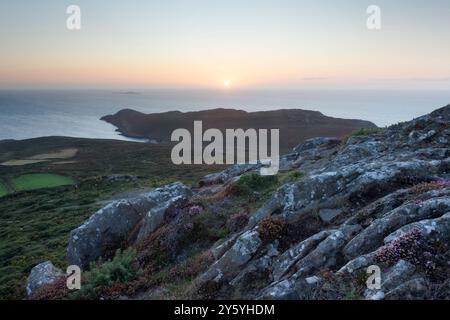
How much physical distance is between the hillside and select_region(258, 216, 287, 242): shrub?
0.03m

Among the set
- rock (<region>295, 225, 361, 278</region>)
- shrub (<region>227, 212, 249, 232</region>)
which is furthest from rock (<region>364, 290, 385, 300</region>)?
shrub (<region>227, 212, 249, 232</region>)

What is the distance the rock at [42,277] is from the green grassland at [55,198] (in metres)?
1.68

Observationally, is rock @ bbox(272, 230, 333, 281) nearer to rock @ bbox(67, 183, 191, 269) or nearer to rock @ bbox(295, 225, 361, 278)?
rock @ bbox(295, 225, 361, 278)

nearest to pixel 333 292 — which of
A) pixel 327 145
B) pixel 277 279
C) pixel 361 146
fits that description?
pixel 277 279

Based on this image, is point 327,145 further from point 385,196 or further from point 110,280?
point 110,280

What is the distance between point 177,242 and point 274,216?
3935 mm

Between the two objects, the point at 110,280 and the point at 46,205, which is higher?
the point at 110,280

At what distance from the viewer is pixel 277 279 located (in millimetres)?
10078

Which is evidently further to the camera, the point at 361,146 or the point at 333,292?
the point at 361,146

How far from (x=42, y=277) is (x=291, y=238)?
1024cm

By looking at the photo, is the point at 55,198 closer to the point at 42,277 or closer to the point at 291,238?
the point at 42,277

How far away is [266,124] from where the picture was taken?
169125 millimetres

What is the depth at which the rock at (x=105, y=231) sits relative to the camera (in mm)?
16422

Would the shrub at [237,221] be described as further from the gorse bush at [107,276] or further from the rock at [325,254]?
the rock at [325,254]
